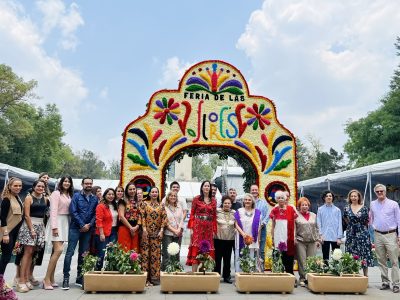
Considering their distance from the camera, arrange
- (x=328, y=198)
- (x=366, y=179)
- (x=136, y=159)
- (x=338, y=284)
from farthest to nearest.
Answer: (x=366, y=179), (x=136, y=159), (x=328, y=198), (x=338, y=284)

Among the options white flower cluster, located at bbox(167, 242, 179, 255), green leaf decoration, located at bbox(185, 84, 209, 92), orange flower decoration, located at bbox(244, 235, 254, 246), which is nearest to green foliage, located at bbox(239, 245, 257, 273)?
orange flower decoration, located at bbox(244, 235, 254, 246)

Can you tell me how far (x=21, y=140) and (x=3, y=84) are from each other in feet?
12.9

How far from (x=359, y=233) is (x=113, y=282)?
11.1 ft

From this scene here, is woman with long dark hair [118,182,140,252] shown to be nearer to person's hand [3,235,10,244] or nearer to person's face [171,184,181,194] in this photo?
person's face [171,184,181,194]

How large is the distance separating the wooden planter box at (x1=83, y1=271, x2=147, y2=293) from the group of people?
19.2 inches

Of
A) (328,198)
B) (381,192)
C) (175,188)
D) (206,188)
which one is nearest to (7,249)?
(175,188)

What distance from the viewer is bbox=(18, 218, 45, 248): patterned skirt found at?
Answer: 5066 mm

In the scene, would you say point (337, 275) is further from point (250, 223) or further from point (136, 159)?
point (136, 159)

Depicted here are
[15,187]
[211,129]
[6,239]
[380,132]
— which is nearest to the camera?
[6,239]

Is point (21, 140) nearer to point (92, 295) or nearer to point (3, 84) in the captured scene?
point (3, 84)

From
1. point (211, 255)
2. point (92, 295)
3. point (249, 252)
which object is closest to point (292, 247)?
point (249, 252)

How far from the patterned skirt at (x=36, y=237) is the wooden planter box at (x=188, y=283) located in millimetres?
1588

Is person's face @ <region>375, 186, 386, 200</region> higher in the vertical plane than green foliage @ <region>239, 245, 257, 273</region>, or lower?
higher

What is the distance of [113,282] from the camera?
4992 millimetres
